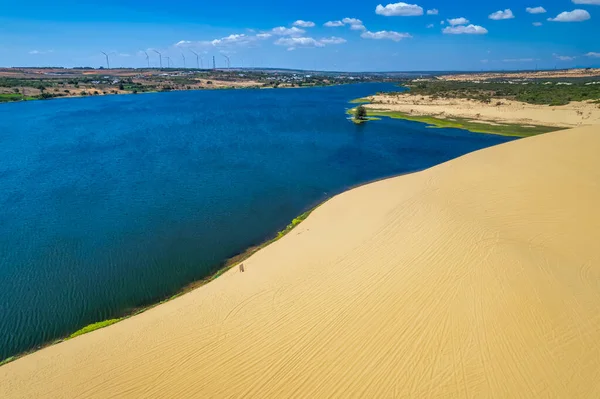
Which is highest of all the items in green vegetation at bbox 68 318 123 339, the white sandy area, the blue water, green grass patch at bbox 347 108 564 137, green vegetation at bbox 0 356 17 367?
the white sandy area

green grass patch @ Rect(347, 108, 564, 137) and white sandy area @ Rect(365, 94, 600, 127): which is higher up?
white sandy area @ Rect(365, 94, 600, 127)

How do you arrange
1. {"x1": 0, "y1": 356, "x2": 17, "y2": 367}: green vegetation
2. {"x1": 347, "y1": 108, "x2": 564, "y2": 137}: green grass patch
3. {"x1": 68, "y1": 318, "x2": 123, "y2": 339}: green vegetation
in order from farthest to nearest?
{"x1": 347, "y1": 108, "x2": 564, "y2": 137}: green grass patch, {"x1": 68, "y1": 318, "x2": 123, "y2": 339}: green vegetation, {"x1": 0, "y1": 356, "x2": 17, "y2": 367}: green vegetation

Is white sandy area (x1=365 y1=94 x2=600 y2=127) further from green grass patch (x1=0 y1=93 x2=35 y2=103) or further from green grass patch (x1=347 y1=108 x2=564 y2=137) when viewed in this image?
green grass patch (x1=0 y1=93 x2=35 y2=103)

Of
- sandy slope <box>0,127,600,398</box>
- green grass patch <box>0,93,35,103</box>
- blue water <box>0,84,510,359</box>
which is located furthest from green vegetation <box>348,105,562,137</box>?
green grass patch <box>0,93,35,103</box>

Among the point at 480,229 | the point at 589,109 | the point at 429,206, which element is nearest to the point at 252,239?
the point at 429,206

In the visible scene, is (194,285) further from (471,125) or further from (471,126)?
(471,125)

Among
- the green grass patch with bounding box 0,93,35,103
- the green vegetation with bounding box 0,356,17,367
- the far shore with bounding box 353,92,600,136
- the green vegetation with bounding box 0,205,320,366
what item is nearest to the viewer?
the green vegetation with bounding box 0,356,17,367

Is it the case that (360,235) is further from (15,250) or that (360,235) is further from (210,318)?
(15,250)

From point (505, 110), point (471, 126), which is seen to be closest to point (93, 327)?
point (471, 126)
